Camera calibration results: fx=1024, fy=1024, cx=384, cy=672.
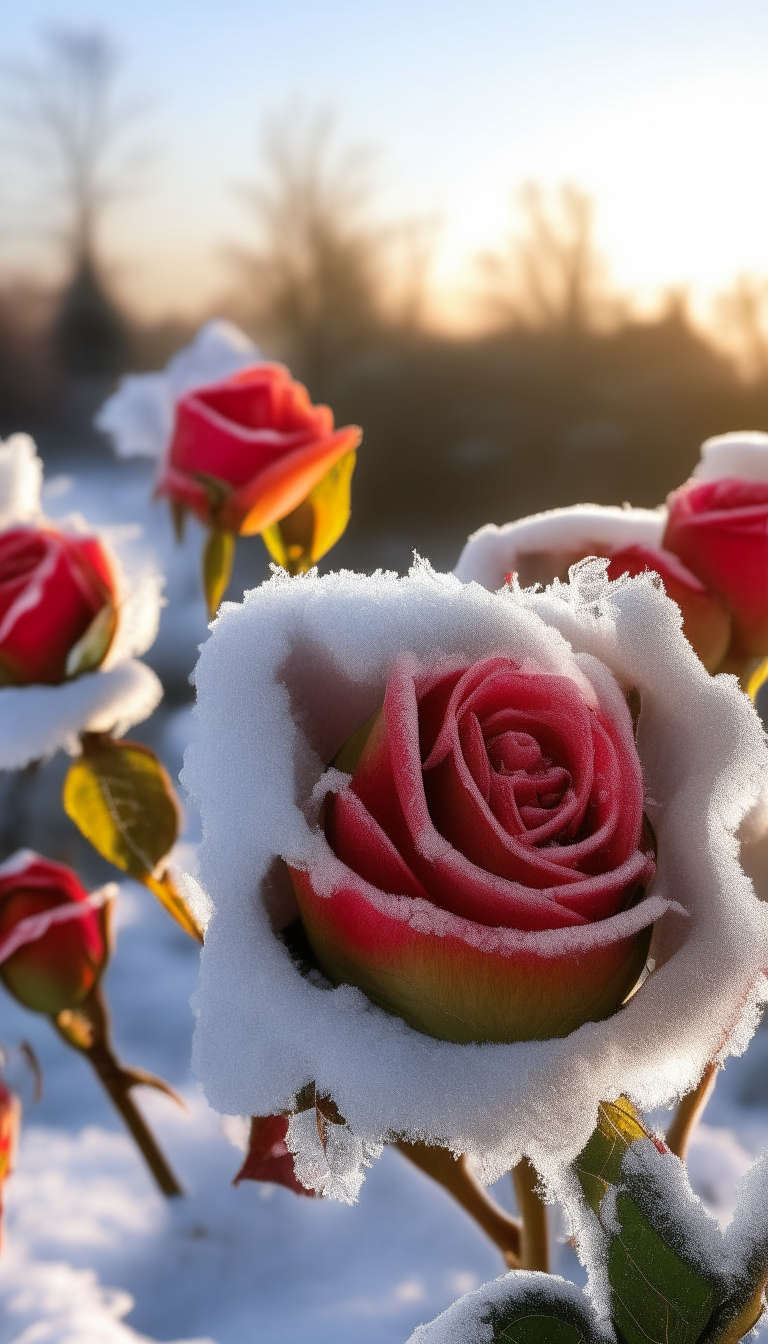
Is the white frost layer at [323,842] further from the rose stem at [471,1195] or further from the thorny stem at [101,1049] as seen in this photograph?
the thorny stem at [101,1049]

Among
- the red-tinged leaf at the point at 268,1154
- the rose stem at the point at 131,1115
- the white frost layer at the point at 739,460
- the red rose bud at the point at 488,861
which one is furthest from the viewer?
the rose stem at the point at 131,1115

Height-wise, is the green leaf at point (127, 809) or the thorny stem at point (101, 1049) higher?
the green leaf at point (127, 809)

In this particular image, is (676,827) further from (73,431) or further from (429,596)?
(73,431)

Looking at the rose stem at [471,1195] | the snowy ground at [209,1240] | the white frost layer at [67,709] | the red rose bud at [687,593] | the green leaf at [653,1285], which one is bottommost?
the snowy ground at [209,1240]

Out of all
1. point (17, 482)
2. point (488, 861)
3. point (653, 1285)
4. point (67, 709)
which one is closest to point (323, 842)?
point (488, 861)

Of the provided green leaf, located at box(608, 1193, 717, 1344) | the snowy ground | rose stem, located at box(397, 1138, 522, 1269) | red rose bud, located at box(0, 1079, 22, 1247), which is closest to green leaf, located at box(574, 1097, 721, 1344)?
green leaf, located at box(608, 1193, 717, 1344)

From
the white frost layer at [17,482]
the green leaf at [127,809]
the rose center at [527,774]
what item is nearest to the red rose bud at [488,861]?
the rose center at [527,774]

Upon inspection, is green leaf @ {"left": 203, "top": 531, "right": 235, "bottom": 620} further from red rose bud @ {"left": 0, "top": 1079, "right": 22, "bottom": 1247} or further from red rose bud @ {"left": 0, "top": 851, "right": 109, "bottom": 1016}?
red rose bud @ {"left": 0, "top": 1079, "right": 22, "bottom": 1247}

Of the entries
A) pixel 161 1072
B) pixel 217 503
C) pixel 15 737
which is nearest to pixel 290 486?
pixel 217 503
